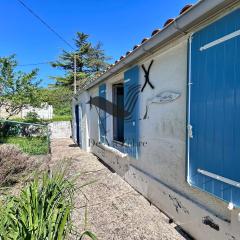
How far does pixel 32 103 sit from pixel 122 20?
8.03 metres

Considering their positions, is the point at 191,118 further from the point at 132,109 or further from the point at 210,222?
the point at 132,109

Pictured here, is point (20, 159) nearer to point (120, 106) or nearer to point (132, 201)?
point (132, 201)

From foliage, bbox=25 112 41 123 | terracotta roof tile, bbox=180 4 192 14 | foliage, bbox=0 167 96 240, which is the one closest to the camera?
foliage, bbox=0 167 96 240

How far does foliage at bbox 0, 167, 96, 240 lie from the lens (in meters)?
2.18

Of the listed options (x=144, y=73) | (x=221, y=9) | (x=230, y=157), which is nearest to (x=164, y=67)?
(x=144, y=73)

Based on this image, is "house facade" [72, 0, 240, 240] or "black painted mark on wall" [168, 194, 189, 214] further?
"black painted mark on wall" [168, 194, 189, 214]

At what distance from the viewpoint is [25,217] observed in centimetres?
242

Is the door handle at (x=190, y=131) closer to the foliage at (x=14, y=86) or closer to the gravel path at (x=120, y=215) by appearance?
the gravel path at (x=120, y=215)

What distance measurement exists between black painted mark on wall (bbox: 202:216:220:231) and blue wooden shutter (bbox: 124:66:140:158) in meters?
2.52

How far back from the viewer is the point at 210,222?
3.05 m

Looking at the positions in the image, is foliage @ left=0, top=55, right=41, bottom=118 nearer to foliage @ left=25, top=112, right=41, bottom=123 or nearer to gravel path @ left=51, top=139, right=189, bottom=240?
foliage @ left=25, top=112, right=41, bottom=123

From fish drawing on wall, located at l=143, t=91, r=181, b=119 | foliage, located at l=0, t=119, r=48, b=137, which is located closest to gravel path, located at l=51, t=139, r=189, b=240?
fish drawing on wall, located at l=143, t=91, r=181, b=119

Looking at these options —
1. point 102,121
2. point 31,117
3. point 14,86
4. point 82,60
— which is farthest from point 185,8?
point 82,60

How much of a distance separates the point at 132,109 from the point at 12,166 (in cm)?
287
